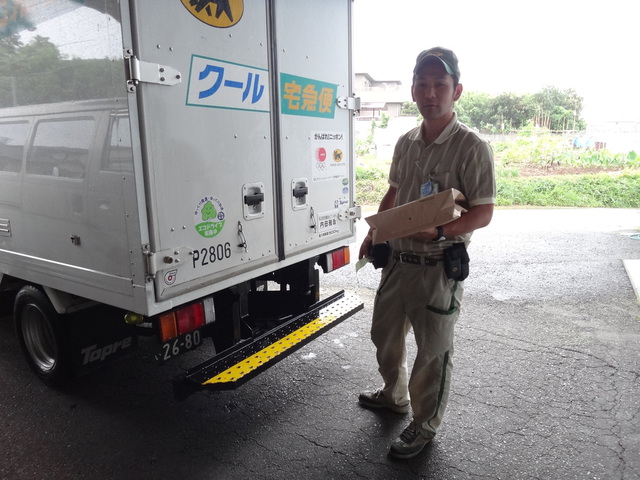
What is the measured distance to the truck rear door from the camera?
2361 millimetres

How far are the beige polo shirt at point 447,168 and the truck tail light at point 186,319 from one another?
46.7 inches

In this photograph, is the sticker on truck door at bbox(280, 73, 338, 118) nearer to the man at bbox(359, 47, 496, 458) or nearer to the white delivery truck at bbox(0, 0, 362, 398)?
the white delivery truck at bbox(0, 0, 362, 398)

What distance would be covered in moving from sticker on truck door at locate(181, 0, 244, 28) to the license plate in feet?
5.94

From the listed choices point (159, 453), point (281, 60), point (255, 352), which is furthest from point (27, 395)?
point (281, 60)

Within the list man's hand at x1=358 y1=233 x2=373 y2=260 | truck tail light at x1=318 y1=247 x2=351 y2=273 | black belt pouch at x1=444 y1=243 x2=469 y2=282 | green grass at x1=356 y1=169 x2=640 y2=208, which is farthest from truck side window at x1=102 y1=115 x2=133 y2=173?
green grass at x1=356 y1=169 x2=640 y2=208

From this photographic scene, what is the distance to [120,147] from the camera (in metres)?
2.30

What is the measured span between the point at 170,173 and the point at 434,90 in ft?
4.83

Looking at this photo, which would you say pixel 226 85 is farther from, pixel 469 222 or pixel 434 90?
pixel 469 222

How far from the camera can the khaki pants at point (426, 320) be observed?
8.63 feet

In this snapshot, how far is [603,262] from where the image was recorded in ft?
22.9

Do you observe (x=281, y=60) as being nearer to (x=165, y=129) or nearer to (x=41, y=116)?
(x=165, y=129)

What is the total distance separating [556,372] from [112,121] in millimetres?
3600

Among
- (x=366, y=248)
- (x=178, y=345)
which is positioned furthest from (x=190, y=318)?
(x=366, y=248)

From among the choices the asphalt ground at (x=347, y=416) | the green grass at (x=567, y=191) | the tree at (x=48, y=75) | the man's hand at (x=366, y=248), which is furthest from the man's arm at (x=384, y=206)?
the green grass at (x=567, y=191)
